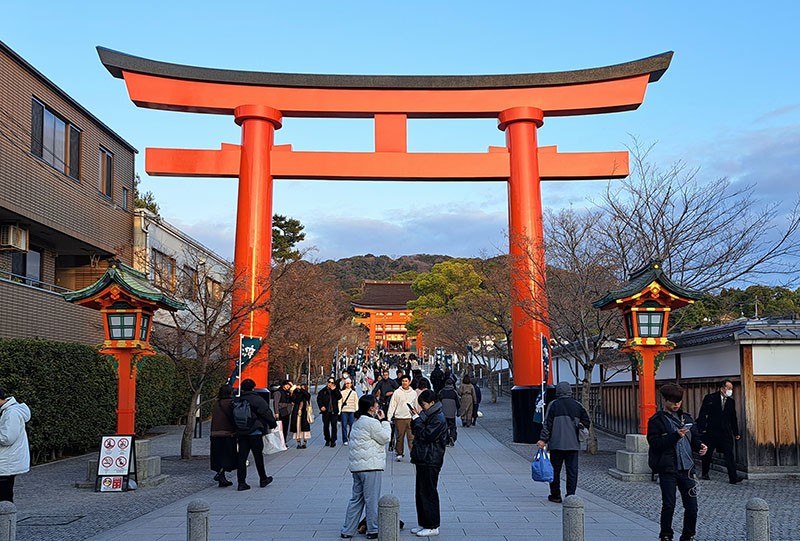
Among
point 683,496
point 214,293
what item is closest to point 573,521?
point 683,496

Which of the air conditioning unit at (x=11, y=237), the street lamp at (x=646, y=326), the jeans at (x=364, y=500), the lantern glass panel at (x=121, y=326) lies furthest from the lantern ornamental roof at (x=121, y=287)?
the street lamp at (x=646, y=326)

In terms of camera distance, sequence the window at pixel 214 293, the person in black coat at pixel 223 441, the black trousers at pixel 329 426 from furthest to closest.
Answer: the black trousers at pixel 329 426, the window at pixel 214 293, the person in black coat at pixel 223 441

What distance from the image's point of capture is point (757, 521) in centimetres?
641

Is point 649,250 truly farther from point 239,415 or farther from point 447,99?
point 239,415

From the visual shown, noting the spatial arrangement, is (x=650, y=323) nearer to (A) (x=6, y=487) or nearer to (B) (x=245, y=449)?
(B) (x=245, y=449)

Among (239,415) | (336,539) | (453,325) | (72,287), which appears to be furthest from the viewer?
A: (453,325)

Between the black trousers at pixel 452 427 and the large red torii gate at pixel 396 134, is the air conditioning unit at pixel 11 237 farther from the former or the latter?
the black trousers at pixel 452 427

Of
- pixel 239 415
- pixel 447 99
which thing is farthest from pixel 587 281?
pixel 239 415

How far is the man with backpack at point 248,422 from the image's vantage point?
1227 cm

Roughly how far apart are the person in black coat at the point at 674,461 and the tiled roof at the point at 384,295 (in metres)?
80.6

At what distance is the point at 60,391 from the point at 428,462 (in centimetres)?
976

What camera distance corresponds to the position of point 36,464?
1535 cm

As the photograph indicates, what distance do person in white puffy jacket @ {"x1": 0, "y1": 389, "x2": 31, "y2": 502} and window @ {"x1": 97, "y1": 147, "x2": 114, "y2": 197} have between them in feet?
46.7

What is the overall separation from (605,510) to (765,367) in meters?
4.56
